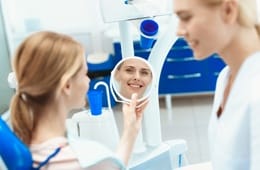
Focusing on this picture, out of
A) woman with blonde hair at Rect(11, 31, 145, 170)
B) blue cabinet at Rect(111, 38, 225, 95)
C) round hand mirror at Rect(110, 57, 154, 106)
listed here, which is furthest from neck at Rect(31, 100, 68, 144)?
blue cabinet at Rect(111, 38, 225, 95)

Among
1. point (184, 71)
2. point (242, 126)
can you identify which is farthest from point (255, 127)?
point (184, 71)

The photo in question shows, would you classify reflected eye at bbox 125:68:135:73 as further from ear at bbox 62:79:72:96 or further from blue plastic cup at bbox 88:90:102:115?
ear at bbox 62:79:72:96

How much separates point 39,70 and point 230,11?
0.44m

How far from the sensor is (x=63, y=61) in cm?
91

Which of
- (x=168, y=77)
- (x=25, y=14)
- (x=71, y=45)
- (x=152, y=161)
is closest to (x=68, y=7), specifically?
(x=25, y=14)

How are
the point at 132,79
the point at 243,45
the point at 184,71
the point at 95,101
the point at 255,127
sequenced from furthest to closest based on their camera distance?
the point at 184,71
the point at 95,101
the point at 132,79
the point at 243,45
the point at 255,127

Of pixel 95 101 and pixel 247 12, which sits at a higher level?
pixel 247 12

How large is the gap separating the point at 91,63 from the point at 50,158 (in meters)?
2.28

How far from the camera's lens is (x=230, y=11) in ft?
2.80

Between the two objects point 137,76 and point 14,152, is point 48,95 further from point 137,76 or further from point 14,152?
point 137,76

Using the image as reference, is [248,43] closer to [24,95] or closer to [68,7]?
[24,95]

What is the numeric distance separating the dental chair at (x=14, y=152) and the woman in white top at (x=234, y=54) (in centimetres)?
40

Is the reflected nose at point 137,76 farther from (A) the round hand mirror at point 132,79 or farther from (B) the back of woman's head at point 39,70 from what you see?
(B) the back of woman's head at point 39,70

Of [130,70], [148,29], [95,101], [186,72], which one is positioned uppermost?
[148,29]
